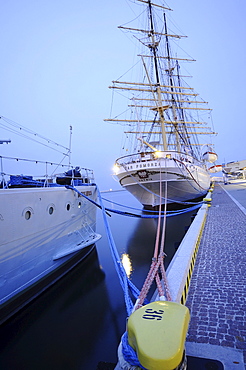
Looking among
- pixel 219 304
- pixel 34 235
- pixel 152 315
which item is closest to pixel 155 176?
pixel 34 235

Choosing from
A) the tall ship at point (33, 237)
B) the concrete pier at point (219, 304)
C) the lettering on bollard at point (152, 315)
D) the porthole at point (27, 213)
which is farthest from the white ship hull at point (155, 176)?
the lettering on bollard at point (152, 315)

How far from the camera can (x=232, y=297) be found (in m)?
3.67

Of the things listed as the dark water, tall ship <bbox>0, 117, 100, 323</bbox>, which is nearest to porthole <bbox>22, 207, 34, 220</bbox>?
tall ship <bbox>0, 117, 100, 323</bbox>

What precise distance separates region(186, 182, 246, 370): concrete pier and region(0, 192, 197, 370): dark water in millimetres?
2053

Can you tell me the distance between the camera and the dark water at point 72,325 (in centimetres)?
413

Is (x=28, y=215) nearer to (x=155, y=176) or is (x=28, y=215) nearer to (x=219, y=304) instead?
(x=219, y=304)

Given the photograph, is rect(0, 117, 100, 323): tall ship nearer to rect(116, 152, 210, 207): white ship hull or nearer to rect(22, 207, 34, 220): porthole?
rect(22, 207, 34, 220): porthole

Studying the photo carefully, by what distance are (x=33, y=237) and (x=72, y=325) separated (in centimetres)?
256

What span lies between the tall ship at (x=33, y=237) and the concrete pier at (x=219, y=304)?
14.3 feet

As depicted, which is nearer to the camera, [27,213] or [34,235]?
[27,213]

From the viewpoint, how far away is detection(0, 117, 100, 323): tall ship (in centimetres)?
537

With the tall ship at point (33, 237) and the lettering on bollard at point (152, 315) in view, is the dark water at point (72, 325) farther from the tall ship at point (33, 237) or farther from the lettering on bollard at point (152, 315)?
the lettering on bollard at point (152, 315)

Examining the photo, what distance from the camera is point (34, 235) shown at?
6.27 metres

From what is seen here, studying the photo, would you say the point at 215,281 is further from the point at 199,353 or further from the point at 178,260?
the point at 199,353
